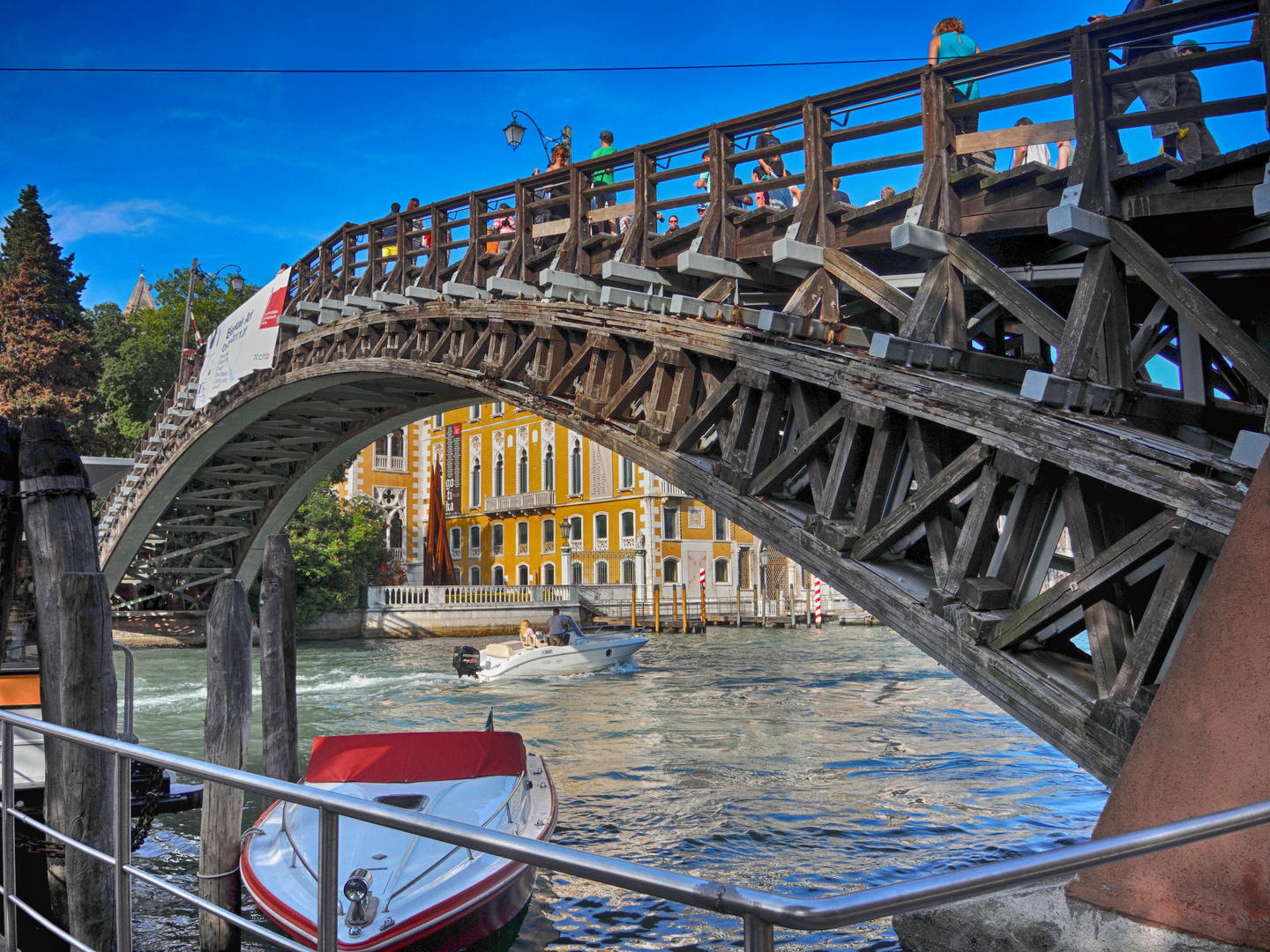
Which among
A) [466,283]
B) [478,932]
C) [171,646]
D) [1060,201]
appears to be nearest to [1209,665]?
[1060,201]

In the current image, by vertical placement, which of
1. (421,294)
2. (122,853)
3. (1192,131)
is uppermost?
(421,294)

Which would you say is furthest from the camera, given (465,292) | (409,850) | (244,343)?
(244,343)

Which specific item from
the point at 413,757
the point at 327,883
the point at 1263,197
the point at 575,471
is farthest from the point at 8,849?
the point at 575,471

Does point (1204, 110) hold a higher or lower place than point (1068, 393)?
higher

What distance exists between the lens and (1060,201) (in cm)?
534

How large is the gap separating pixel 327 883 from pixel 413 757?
14.9ft

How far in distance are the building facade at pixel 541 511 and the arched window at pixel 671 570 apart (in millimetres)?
45

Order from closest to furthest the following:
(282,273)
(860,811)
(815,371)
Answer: (815,371), (860,811), (282,273)

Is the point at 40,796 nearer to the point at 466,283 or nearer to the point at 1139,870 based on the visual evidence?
the point at 1139,870

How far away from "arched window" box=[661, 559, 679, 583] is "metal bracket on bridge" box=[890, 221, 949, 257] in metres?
32.7

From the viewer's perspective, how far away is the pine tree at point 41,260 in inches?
1183

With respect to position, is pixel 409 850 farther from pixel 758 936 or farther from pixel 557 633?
pixel 557 633

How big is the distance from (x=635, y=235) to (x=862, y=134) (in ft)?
8.09

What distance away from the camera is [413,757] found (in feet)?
21.2
